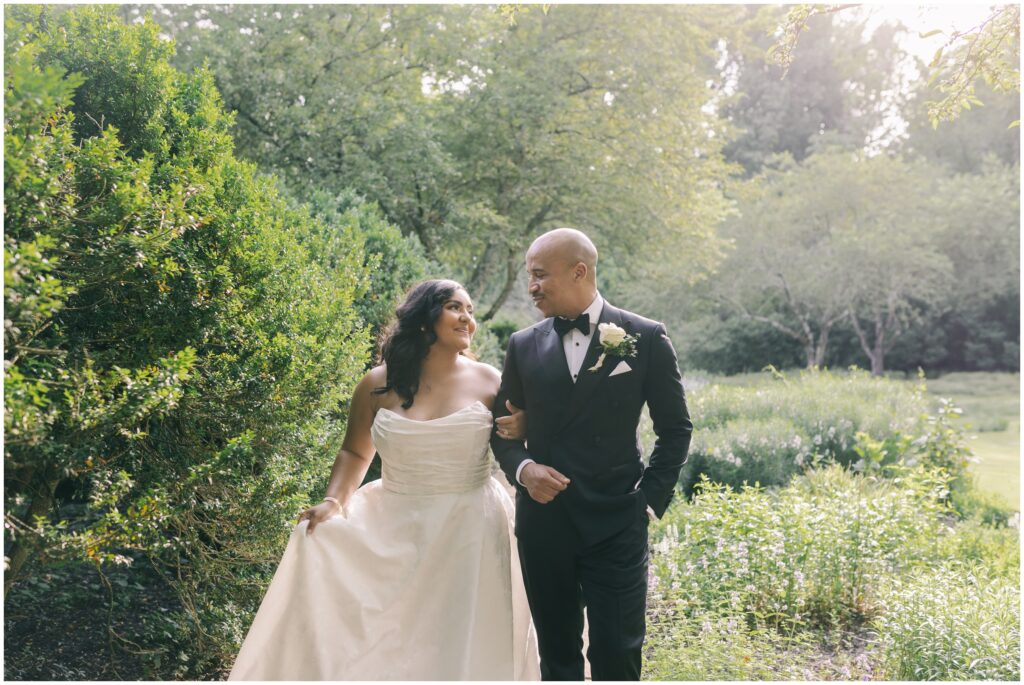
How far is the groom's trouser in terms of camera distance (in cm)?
327

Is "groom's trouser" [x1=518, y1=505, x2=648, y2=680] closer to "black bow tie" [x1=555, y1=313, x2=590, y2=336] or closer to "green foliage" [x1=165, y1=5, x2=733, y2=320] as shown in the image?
"black bow tie" [x1=555, y1=313, x2=590, y2=336]

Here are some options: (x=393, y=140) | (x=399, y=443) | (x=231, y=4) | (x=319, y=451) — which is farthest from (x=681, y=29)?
(x=399, y=443)

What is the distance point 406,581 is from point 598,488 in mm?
957

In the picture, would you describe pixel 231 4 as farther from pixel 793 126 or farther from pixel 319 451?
pixel 793 126

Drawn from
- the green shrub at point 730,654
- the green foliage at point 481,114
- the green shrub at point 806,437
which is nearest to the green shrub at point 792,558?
the green shrub at point 730,654

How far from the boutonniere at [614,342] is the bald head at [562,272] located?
19 centimetres

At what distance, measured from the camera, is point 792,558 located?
5527mm

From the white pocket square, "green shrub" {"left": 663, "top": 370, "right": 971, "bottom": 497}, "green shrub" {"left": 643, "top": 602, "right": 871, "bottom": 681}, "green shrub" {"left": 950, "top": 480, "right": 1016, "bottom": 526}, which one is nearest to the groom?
the white pocket square

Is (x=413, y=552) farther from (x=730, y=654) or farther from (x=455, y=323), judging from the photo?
(x=730, y=654)

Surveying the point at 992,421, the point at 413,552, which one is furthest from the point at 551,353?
the point at 992,421

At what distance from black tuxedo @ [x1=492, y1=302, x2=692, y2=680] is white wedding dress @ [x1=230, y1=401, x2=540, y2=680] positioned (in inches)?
13.0

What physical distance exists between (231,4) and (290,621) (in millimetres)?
12705

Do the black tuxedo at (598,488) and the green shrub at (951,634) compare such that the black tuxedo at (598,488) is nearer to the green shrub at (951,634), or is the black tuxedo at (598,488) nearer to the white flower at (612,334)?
the white flower at (612,334)

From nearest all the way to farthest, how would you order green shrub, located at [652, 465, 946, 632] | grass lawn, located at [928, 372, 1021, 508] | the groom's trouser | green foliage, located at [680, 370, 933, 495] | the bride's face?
the groom's trouser → the bride's face → green shrub, located at [652, 465, 946, 632] → green foliage, located at [680, 370, 933, 495] → grass lawn, located at [928, 372, 1021, 508]
